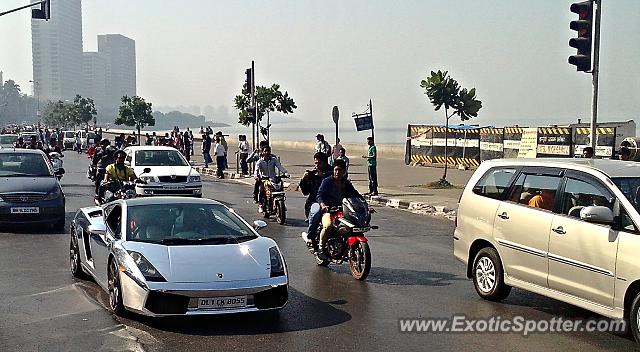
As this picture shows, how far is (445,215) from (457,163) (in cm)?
1716

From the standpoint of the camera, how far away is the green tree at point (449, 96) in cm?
2559

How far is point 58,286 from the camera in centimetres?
928

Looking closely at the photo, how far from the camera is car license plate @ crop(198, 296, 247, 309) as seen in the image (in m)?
7.07

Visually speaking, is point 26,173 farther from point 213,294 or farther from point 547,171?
point 547,171

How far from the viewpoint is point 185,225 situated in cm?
828

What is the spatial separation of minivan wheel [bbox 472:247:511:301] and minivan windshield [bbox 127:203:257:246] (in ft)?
8.68

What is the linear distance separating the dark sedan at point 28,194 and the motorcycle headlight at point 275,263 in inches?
305

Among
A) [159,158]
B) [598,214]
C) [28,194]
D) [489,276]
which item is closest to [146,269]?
[489,276]

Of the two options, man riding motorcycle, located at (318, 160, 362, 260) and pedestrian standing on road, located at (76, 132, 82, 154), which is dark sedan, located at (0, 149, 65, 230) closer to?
man riding motorcycle, located at (318, 160, 362, 260)

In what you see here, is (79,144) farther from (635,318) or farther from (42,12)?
(635,318)

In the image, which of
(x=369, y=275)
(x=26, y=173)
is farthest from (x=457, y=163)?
(x=369, y=275)

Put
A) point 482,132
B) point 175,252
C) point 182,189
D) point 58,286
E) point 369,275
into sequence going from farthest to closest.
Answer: point 482,132 < point 182,189 < point 369,275 < point 58,286 < point 175,252

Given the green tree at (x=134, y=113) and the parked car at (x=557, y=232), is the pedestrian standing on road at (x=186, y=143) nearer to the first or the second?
the green tree at (x=134, y=113)

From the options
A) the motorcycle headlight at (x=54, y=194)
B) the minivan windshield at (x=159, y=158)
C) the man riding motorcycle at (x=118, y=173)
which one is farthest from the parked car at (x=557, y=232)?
the minivan windshield at (x=159, y=158)
